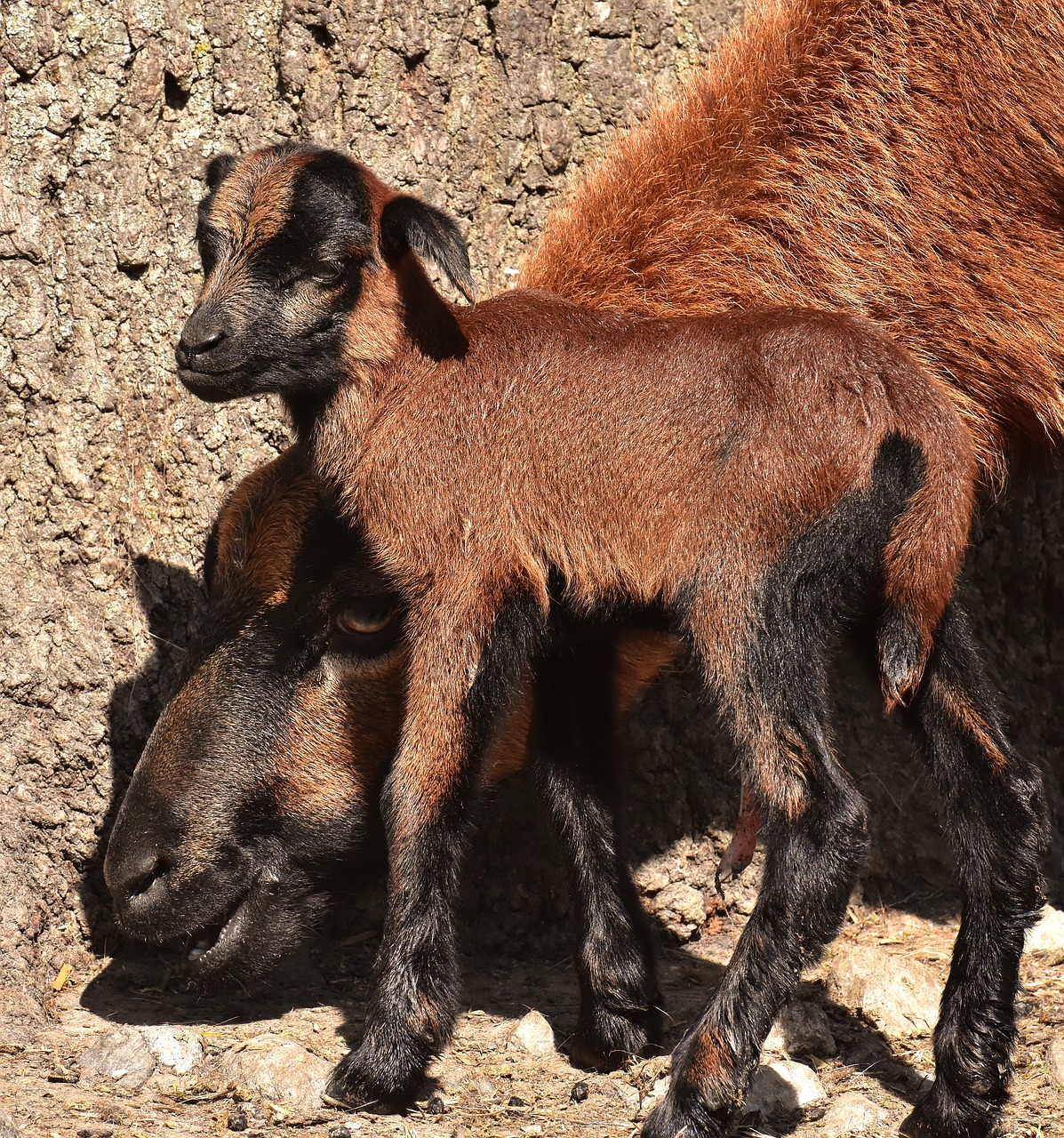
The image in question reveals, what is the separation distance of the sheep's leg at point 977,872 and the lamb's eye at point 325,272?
2139 millimetres

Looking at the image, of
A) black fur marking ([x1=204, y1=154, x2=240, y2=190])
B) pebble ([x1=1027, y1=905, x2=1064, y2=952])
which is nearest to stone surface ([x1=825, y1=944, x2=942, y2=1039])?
pebble ([x1=1027, y1=905, x2=1064, y2=952])

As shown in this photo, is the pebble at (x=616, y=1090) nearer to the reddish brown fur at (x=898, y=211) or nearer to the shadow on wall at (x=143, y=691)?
the shadow on wall at (x=143, y=691)

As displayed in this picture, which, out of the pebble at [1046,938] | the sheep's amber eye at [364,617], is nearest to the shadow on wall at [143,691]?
the sheep's amber eye at [364,617]

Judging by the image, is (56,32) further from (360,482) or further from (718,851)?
(718,851)

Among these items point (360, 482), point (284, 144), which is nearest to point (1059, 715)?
point (360, 482)

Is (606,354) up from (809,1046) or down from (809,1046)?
up

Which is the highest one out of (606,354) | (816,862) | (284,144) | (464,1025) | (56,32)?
(56,32)

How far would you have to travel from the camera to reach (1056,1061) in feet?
15.3

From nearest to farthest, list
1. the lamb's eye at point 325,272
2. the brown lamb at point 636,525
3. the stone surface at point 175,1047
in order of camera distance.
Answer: the brown lamb at point 636,525, the lamb's eye at point 325,272, the stone surface at point 175,1047

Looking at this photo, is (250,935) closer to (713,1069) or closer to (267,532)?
(267,532)

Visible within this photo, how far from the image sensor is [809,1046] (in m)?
4.75

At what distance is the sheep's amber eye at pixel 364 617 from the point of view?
184 inches

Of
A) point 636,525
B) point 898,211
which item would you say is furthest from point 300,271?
point 898,211

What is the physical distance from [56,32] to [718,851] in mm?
3945
